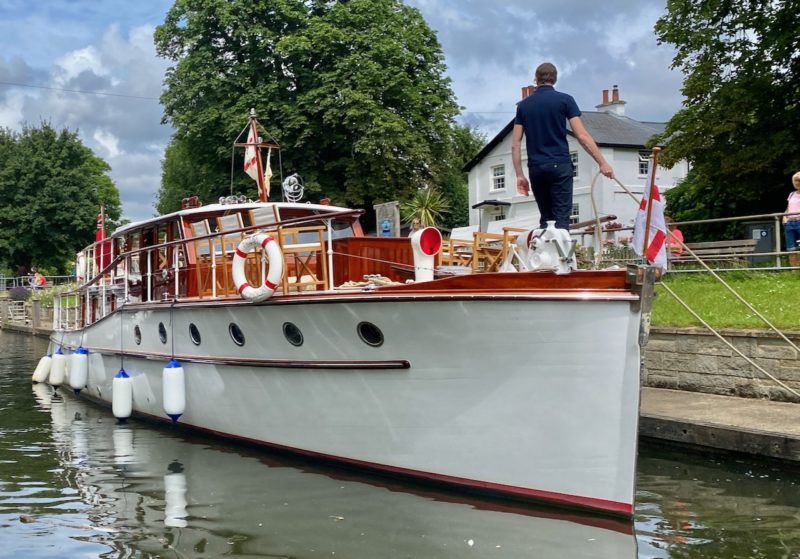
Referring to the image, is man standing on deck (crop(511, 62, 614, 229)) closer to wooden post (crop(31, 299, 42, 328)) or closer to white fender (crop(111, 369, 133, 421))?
white fender (crop(111, 369, 133, 421))

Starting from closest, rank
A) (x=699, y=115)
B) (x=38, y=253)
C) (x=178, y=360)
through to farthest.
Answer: (x=178, y=360) < (x=699, y=115) < (x=38, y=253)

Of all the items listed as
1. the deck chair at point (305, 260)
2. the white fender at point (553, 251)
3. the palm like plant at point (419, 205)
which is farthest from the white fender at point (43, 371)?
the palm like plant at point (419, 205)

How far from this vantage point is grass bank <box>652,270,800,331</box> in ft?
35.1

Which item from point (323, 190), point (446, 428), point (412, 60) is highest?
point (412, 60)

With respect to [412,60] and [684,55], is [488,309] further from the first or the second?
[412,60]

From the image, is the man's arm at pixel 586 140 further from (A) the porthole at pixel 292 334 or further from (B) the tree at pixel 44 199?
(B) the tree at pixel 44 199

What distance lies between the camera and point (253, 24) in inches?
1211

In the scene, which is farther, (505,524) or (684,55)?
(684,55)

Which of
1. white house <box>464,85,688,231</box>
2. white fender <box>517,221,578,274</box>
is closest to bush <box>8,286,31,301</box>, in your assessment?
white house <box>464,85,688,231</box>

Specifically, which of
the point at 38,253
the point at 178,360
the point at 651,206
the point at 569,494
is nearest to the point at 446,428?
the point at 569,494

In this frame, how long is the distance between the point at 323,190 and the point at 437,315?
24066 mm

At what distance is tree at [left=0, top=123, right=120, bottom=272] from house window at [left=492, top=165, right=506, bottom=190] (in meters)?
22.7

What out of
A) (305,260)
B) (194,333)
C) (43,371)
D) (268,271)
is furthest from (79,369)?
(268,271)

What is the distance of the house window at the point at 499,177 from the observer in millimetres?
42625
